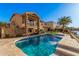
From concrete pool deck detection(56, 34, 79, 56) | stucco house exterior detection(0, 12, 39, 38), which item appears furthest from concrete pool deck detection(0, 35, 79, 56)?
stucco house exterior detection(0, 12, 39, 38)

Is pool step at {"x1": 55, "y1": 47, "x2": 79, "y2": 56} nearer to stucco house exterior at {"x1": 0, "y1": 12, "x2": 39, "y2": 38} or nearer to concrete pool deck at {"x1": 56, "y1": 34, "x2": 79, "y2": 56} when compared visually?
concrete pool deck at {"x1": 56, "y1": 34, "x2": 79, "y2": 56}

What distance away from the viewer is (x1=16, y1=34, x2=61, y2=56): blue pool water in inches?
120

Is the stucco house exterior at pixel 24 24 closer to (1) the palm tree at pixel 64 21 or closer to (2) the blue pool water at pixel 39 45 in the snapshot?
(2) the blue pool water at pixel 39 45

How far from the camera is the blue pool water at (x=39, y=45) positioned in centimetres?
305

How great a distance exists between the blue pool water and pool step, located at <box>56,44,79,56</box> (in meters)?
0.09

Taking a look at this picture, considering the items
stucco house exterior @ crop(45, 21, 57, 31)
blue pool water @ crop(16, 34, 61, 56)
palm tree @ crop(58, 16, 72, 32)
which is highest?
palm tree @ crop(58, 16, 72, 32)

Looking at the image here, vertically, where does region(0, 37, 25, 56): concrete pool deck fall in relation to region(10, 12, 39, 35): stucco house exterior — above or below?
below

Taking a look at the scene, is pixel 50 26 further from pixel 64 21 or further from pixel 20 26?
pixel 20 26

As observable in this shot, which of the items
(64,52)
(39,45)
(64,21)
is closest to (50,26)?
(64,21)

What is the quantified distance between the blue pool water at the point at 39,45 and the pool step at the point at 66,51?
0.30ft

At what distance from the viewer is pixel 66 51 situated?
300 centimetres

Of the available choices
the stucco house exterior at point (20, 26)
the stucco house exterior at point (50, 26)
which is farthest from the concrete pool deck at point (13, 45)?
the stucco house exterior at point (50, 26)

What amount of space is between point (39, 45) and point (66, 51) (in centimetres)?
42

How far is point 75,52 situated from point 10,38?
1.01 metres
